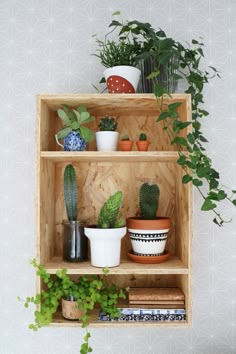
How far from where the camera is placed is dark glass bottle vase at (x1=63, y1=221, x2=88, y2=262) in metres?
1.46

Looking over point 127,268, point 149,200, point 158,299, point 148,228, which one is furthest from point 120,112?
point 158,299

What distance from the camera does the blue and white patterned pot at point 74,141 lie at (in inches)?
56.0

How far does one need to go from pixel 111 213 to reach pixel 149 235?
0.17 metres

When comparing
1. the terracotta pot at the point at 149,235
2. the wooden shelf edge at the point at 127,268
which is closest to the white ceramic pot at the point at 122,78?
the terracotta pot at the point at 149,235

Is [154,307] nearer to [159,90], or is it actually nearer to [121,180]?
[121,180]

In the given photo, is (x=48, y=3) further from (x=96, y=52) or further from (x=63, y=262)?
(x=63, y=262)

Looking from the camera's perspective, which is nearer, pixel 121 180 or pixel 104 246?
pixel 104 246

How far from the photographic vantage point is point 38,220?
1.36m

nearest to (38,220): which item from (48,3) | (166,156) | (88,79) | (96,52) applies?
(166,156)

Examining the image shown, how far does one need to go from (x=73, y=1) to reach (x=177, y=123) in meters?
0.87

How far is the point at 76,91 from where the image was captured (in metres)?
1.68

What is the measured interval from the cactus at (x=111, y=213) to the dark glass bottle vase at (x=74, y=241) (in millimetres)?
97

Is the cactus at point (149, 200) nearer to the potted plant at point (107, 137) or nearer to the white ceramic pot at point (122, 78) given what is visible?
the potted plant at point (107, 137)

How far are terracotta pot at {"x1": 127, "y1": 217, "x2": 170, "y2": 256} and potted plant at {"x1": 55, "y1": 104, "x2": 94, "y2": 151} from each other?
377mm
